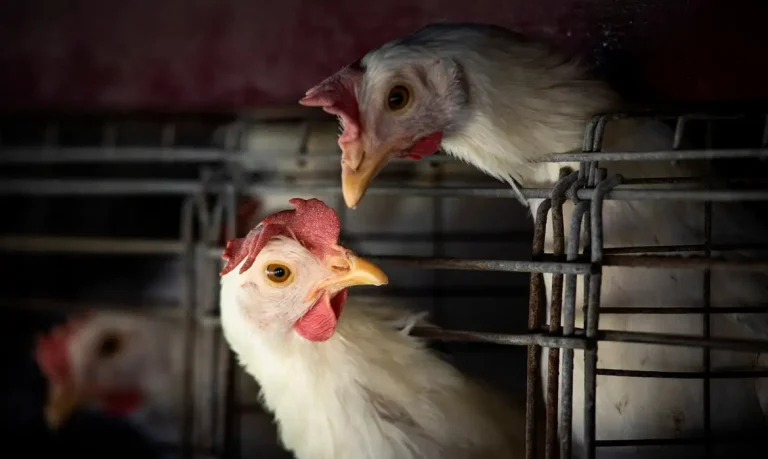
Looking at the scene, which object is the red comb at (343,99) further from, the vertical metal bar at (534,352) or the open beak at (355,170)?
the vertical metal bar at (534,352)

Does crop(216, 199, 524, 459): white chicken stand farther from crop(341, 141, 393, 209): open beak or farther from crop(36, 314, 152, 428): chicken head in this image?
crop(36, 314, 152, 428): chicken head

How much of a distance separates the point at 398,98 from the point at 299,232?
19cm

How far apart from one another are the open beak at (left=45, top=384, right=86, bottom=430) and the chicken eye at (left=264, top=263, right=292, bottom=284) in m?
0.75

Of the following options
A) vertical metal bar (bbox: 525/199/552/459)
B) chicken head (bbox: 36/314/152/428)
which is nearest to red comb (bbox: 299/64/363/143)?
vertical metal bar (bbox: 525/199/552/459)

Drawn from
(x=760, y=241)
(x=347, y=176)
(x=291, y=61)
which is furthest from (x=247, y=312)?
(x=760, y=241)

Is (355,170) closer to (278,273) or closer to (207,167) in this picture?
(278,273)

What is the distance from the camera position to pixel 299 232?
2.36 feet

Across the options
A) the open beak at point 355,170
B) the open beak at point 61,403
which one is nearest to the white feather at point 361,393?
the open beak at point 355,170

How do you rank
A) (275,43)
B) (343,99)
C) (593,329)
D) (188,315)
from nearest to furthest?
(593,329) → (343,99) → (275,43) → (188,315)

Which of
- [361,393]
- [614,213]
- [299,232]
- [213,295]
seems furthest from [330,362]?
[614,213]

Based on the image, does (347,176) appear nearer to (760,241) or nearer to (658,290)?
(658,290)

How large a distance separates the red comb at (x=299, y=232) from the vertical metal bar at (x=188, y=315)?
24cm

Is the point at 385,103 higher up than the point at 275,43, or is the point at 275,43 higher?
the point at 275,43

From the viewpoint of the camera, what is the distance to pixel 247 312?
0.76m
